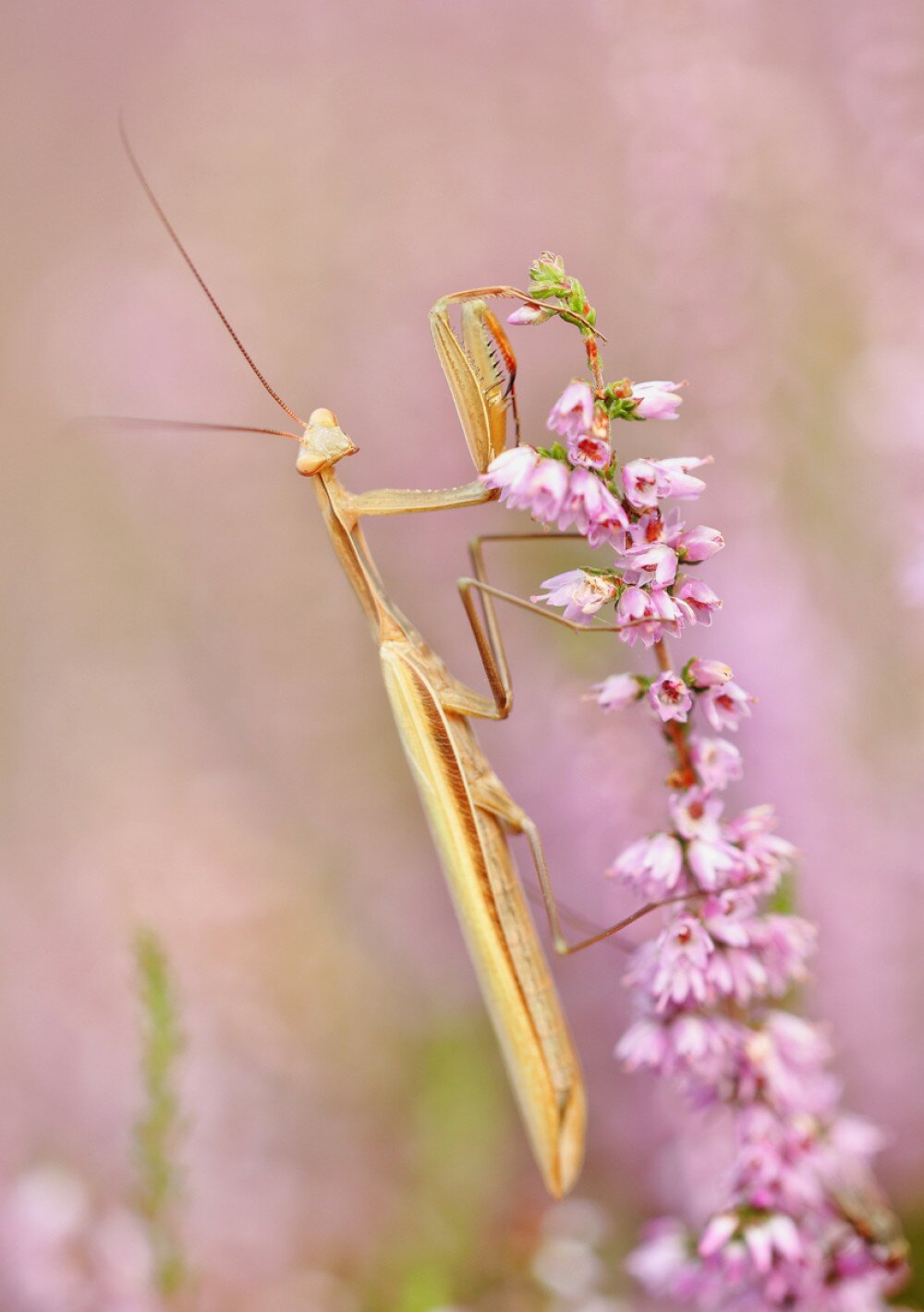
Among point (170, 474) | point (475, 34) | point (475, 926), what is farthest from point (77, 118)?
point (475, 926)

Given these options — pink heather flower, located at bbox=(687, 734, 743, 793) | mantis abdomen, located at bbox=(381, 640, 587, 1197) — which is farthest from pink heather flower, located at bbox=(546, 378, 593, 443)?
mantis abdomen, located at bbox=(381, 640, 587, 1197)

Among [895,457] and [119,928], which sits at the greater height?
[895,457]

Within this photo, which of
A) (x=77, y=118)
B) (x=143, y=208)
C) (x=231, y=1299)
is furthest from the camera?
(x=77, y=118)

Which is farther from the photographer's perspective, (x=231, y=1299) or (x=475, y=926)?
(x=231, y=1299)

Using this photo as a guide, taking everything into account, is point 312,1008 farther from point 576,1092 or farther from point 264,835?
point 576,1092

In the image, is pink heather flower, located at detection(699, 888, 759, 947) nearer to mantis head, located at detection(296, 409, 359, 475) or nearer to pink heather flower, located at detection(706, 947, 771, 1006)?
pink heather flower, located at detection(706, 947, 771, 1006)

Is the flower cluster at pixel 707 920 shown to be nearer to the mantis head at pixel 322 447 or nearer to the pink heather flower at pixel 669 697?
the pink heather flower at pixel 669 697

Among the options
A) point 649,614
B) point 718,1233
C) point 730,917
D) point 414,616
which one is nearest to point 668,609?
point 649,614
